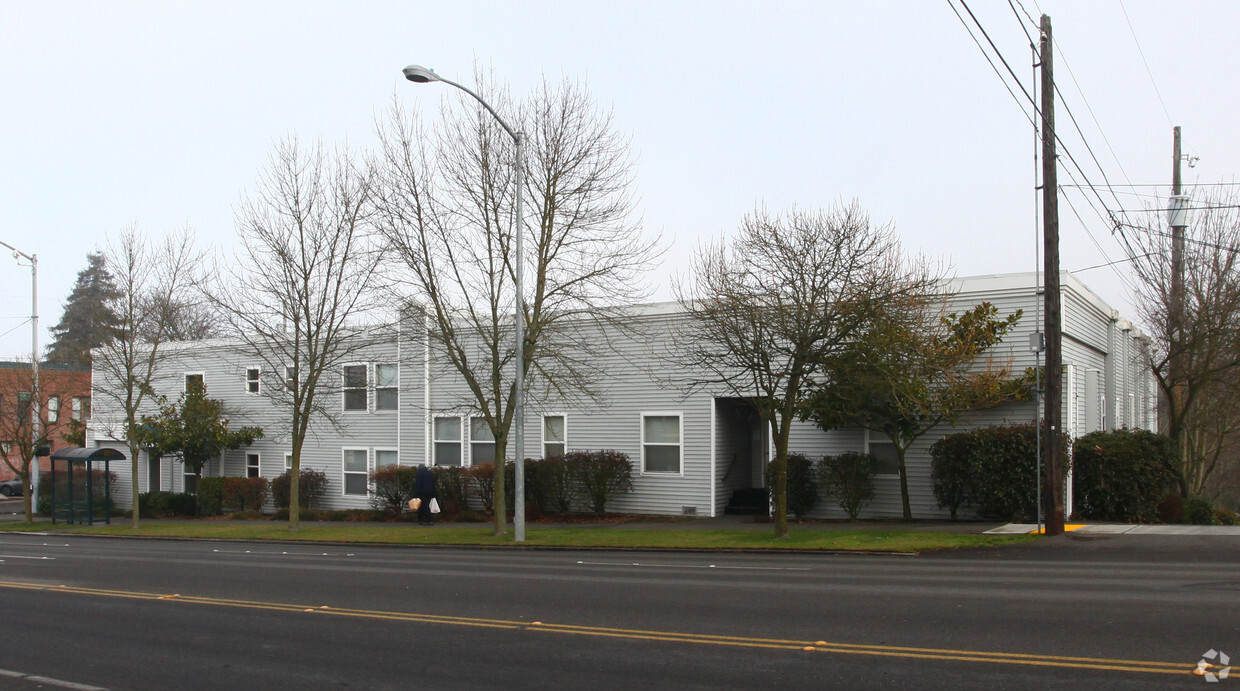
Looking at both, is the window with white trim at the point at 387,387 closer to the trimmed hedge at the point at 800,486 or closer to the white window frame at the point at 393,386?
the white window frame at the point at 393,386

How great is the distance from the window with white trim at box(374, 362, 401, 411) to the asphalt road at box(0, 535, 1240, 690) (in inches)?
559

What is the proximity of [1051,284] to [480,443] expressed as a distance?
1668 cm

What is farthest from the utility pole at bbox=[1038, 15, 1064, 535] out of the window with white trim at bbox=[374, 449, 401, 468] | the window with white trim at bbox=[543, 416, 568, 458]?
the window with white trim at bbox=[374, 449, 401, 468]

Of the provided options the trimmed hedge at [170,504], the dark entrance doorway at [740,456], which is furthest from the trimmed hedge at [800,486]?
the trimmed hedge at [170,504]

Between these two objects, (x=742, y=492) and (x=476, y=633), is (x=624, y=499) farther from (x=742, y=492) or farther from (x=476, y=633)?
(x=476, y=633)

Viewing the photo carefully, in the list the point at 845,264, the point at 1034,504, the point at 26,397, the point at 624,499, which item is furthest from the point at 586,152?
the point at 26,397

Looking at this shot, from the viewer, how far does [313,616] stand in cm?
1055

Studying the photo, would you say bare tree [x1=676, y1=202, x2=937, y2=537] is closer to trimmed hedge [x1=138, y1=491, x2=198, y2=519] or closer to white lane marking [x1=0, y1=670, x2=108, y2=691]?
white lane marking [x1=0, y1=670, x2=108, y2=691]

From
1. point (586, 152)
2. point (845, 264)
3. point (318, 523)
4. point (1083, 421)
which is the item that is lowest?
point (318, 523)

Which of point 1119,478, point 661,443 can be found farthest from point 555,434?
point 1119,478

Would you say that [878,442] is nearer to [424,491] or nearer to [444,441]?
[424,491]

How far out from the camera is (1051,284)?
55.1 feet

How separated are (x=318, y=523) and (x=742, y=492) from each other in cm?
1234

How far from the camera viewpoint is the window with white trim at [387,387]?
29.7 metres
